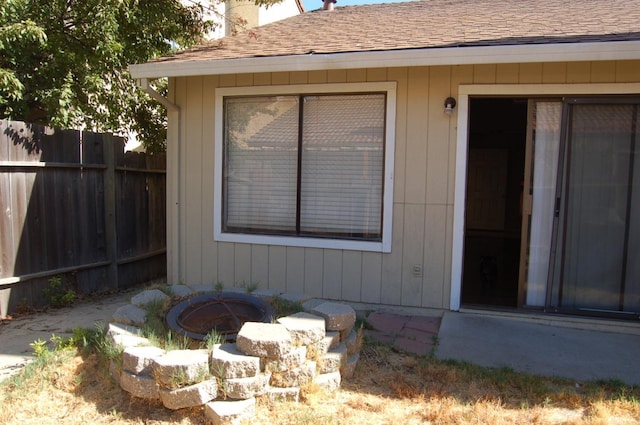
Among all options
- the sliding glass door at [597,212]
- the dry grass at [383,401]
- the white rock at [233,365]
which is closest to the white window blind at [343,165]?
the sliding glass door at [597,212]

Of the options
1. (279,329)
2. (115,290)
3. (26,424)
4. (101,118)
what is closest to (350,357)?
(279,329)

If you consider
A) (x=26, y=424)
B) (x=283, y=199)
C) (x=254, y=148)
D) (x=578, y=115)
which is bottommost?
(x=26, y=424)

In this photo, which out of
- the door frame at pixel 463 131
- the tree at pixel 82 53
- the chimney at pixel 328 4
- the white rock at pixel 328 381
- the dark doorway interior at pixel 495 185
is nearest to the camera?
the white rock at pixel 328 381

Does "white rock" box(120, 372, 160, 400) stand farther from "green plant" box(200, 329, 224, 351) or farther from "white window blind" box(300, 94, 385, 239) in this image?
"white window blind" box(300, 94, 385, 239)

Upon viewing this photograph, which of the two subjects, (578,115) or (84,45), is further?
(84,45)

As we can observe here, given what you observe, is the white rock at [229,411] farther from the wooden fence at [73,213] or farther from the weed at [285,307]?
the wooden fence at [73,213]

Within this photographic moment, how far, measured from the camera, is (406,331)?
4.34m

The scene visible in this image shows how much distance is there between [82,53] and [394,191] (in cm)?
451

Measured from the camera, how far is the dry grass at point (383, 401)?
2.86 metres

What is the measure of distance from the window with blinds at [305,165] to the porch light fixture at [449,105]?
63 cm

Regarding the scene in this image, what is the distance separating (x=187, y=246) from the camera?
18.5ft

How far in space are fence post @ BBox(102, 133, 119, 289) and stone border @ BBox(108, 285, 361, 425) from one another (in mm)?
2931

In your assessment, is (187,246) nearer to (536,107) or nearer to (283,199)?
(283,199)

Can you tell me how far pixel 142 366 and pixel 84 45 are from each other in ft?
16.6
